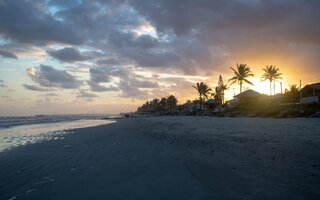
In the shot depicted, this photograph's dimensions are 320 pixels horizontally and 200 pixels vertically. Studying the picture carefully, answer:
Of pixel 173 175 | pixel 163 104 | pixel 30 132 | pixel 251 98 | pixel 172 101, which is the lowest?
pixel 30 132

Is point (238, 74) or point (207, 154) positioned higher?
point (238, 74)

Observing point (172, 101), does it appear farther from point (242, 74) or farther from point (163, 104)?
point (242, 74)

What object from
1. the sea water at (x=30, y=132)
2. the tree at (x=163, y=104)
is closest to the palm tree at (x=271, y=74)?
the sea water at (x=30, y=132)

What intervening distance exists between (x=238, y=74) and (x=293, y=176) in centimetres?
5213

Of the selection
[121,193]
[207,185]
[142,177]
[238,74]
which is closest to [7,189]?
[121,193]

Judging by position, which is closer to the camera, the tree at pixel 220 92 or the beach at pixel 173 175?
the beach at pixel 173 175

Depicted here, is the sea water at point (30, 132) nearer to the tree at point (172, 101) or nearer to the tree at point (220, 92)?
the tree at point (220, 92)

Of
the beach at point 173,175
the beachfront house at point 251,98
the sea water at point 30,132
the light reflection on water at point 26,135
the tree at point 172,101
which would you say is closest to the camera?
the beach at point 173,175

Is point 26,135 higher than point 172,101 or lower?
lower

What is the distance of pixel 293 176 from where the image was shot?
11.6ft

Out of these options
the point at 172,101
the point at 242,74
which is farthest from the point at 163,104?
the point at 242,74

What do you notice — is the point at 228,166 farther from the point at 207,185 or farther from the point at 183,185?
the point at 183,185

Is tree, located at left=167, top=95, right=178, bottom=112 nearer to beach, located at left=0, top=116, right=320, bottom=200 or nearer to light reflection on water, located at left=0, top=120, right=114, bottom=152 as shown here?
light reflection on water, located at left=0, top=120, right=114, bottom=152

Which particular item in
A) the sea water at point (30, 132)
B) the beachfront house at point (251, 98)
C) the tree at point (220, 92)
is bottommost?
the sea water at point (30, 132)
